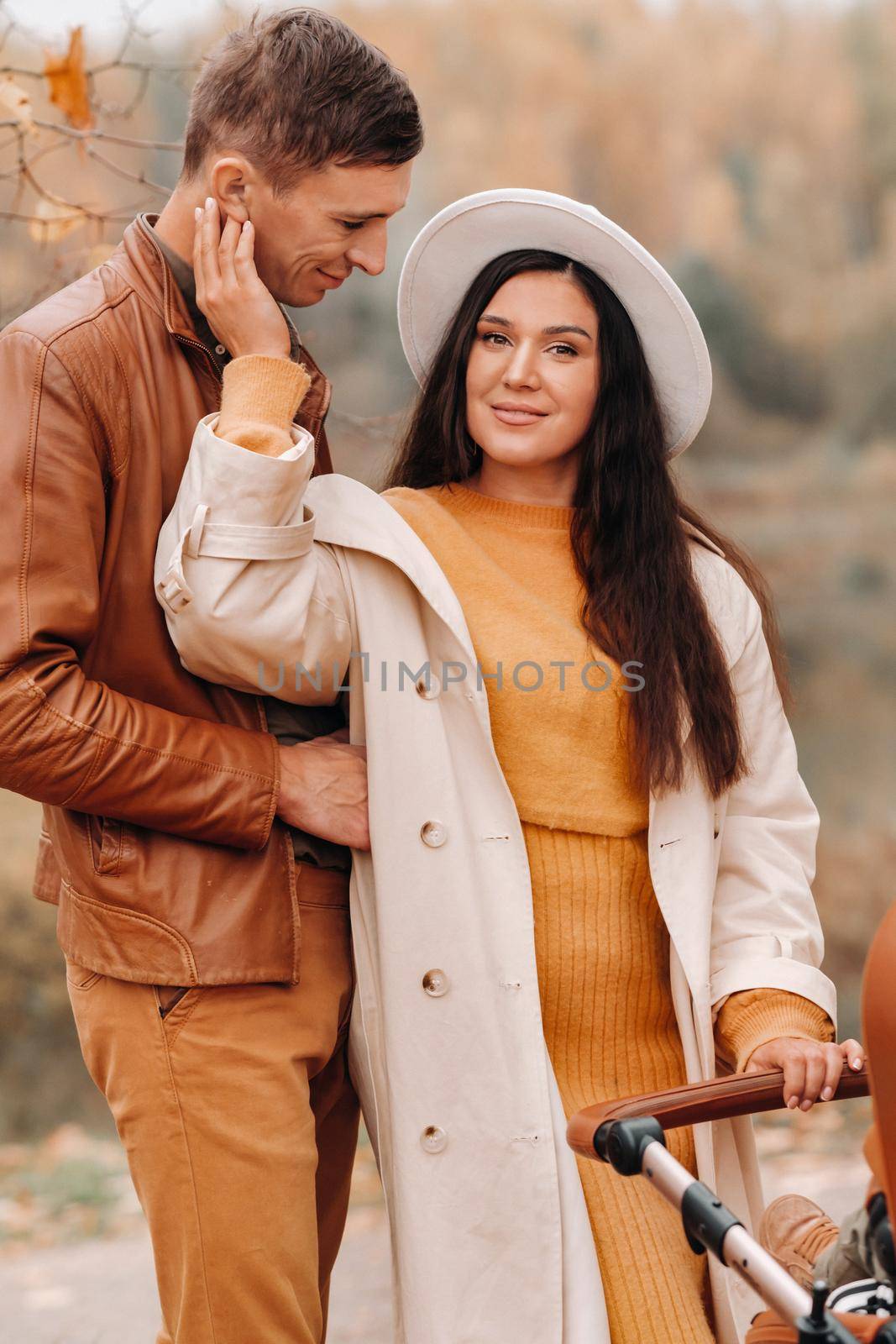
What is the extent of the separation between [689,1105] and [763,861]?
0.64 m

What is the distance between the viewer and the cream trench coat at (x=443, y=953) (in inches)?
86.4

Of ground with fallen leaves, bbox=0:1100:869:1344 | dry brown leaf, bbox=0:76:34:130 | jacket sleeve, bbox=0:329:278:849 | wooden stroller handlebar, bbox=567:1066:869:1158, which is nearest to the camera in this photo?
wooden stroller handlebar, bbox=567:1066:869:1158

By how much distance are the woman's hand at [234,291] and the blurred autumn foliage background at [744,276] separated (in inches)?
117

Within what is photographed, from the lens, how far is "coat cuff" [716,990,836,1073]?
224 cm

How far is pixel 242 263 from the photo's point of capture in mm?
2131

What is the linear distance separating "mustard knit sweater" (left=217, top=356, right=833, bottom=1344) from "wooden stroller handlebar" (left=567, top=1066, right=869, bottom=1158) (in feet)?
0.84

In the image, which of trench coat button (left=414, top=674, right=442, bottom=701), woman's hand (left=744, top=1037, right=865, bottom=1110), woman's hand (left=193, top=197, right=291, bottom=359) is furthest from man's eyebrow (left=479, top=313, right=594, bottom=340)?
woman's hand (left=744, top=1037, right=865, bottom=1110)

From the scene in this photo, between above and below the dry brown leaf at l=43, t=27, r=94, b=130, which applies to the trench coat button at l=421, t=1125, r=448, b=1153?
below

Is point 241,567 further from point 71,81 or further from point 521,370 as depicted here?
point 71,81

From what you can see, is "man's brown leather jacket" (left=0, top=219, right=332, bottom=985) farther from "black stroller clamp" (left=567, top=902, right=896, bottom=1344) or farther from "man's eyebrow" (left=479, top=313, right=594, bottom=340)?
"black stroller clamp" (left=567, top=902, right=896, bottom=1344)

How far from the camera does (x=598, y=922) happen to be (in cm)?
233

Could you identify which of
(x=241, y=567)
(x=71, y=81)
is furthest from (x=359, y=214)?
(x=71, y=81)

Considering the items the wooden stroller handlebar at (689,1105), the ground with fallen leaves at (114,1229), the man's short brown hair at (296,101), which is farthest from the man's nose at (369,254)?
the ground with fallen leaves at (114,1229)

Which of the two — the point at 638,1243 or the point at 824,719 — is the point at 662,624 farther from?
the point at 824,719
